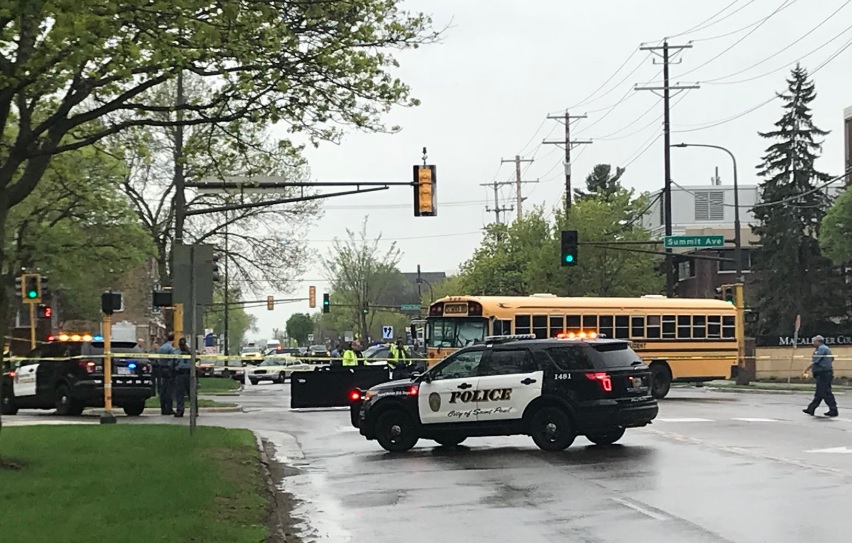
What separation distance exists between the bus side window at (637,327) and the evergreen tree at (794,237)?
33924 mm

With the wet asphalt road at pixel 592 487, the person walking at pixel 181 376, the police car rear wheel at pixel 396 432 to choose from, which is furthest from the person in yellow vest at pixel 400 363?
the police car rear wheel at pixel 396 432

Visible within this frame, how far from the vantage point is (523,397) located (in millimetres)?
18000

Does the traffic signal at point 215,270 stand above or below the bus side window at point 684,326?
above

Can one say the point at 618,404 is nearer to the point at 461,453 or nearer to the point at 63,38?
the point at 461,453

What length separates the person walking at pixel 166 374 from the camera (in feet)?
87.3

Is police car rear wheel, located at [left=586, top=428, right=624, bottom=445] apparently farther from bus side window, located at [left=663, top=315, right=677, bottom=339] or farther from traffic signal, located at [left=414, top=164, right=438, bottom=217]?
bus side window, located at [left=663, top=315, right=677, bottom=339]

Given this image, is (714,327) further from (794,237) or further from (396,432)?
(794,237)

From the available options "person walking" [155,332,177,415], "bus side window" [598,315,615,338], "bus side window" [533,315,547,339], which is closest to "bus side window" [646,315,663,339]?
"bus side window" [598,315,615,338]

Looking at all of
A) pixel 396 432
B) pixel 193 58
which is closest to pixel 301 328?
pixel 396 432

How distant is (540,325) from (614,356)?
1475 centimetres

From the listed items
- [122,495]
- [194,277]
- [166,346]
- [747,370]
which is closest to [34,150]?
[194,277]

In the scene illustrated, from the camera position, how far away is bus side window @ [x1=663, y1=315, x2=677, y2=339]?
34.2 m

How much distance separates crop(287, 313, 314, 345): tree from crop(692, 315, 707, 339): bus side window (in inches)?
5268

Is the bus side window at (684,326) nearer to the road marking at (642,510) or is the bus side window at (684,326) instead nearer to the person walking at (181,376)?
the person walking at (181,376)
